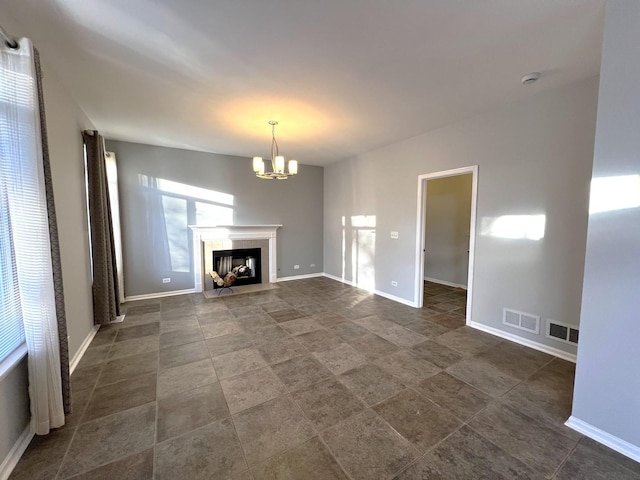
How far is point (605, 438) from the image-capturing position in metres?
1.74

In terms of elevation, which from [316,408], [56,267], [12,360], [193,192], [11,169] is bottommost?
[316,408]

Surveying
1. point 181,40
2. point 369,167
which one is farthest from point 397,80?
point 369,167

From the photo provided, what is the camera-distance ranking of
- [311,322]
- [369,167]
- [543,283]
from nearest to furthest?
[543,283]
[311,322]
[369,167]

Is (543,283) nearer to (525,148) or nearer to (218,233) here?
(525,148)

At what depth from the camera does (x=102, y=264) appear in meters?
3.42

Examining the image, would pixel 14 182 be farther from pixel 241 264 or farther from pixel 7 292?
pixel 241 264

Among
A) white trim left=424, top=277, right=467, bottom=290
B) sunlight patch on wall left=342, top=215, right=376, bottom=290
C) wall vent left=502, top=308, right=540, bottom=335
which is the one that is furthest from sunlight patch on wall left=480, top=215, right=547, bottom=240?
white trim left=424, top=277, right=467, bottom=290

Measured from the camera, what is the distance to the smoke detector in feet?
8.14

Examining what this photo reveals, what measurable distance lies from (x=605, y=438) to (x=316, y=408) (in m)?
1.98

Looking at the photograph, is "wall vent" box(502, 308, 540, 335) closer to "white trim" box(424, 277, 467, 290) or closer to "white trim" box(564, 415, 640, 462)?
"white trim" box(564, 415, 640, 462)

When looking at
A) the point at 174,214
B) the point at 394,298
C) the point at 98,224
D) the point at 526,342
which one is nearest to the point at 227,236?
the point at 174,214

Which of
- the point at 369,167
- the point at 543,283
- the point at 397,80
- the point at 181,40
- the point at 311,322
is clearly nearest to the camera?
the point at 181,40

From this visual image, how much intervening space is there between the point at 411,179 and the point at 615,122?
109 inches

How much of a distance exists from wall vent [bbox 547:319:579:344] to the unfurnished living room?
0.7 inches
